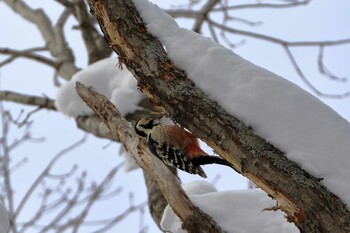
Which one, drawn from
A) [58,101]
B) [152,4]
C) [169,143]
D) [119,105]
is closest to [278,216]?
[152,4]

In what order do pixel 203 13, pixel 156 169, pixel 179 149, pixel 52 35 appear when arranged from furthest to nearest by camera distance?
pixel 52 35, pixel 203 13, pixel 179 149, pixel 156 169

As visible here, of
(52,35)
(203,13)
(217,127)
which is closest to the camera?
(217,127)

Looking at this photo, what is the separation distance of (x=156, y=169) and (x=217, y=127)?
95cm

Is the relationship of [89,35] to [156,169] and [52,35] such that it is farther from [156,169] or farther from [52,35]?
[156,169]

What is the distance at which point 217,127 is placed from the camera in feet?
6.75

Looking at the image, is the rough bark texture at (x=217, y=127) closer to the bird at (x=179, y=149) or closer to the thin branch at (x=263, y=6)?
the bird at (x=179, y=149)

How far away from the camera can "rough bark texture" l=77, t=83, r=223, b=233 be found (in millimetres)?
2498

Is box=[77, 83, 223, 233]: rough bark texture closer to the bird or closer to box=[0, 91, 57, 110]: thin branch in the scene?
the bird

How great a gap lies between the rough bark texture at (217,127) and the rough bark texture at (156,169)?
1.60 feet

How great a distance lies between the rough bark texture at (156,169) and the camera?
250 centimetres

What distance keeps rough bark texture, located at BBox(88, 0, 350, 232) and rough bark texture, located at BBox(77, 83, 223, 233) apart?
0.49m

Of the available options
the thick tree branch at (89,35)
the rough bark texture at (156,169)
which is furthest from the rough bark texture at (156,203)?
the thick tree branch at (89,35)

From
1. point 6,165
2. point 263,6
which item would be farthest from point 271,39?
point 6,165

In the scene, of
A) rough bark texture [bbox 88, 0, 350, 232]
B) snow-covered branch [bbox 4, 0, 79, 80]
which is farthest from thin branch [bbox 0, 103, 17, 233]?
rough bark texture [bbox 88, 0, 350, 232]
